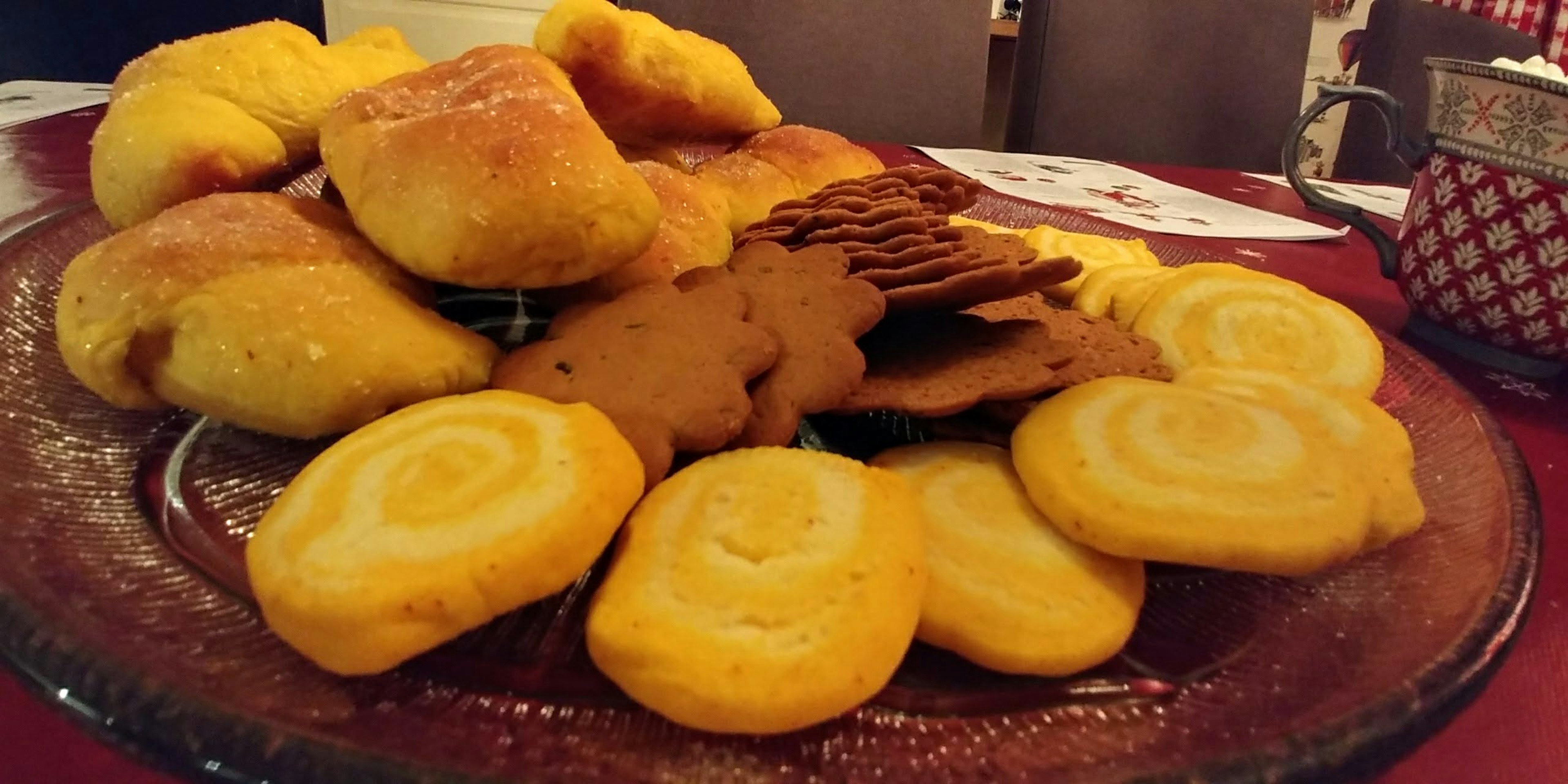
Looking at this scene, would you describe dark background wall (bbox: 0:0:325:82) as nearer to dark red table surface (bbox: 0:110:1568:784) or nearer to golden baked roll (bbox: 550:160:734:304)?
dark red table surface (bbox: 0:110:1568:784)

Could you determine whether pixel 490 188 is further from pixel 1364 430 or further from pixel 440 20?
pixel 440 20

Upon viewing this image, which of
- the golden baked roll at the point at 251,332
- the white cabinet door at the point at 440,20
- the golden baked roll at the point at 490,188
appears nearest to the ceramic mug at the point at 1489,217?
the golden baked roll at the point at 490,188

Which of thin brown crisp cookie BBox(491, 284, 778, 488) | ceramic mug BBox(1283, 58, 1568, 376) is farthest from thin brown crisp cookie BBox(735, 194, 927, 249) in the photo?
ceramic mug BBox(1283, 58, 1568, 376)

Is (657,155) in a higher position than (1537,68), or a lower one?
lower

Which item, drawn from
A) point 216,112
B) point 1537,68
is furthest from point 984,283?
point 1537,68

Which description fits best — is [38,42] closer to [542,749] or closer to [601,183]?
[601,183]

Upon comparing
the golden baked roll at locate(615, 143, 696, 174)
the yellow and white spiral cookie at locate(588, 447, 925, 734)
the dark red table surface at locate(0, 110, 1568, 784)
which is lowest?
the dark red table surface at locate(0, 110, 1568, 784)

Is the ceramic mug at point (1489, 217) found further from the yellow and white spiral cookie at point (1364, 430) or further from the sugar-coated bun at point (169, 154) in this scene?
the sugar-coated bun at point (169, 154)
